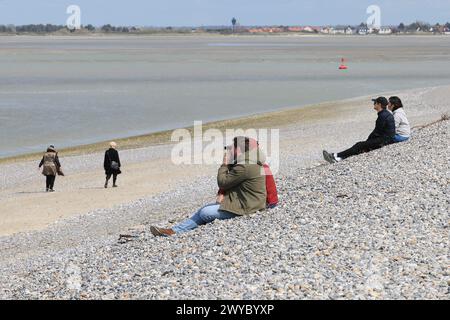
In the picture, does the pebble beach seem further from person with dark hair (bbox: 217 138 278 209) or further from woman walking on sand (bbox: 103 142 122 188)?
woman walking on sand (bbox: 103 142 122 188)

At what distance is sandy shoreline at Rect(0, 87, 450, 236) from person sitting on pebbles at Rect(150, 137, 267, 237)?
215 inches

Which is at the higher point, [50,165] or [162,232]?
[162,232]

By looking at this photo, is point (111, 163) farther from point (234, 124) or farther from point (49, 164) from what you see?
point (234, 124)

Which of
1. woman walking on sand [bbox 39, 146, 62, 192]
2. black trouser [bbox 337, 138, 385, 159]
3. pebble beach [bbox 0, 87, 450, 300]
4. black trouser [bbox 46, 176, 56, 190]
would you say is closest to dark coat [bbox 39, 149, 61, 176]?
woman walking on sand [bbox 39, 146, 62, 192]

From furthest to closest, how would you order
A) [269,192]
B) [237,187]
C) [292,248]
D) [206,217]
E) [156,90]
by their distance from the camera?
1. [156,90]
2. [269,192]
3. [206,217]
4. [237,187]
5. [292,248]

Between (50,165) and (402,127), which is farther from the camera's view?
(50,165)

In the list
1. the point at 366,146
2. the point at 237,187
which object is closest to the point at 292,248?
the point at 237,187

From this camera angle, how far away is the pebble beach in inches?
329

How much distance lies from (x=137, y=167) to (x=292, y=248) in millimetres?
14794

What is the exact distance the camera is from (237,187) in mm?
10891

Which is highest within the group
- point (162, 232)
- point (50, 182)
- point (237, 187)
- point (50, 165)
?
point (237, 187)
